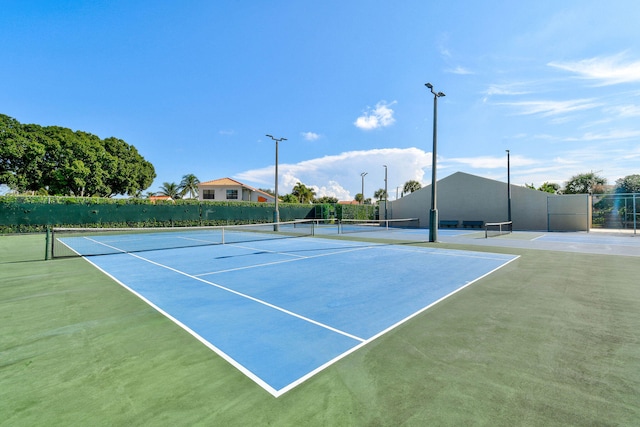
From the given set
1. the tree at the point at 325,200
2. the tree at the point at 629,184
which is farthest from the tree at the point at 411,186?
the tree at the point at 629,184

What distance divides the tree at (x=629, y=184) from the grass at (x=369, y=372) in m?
50.1

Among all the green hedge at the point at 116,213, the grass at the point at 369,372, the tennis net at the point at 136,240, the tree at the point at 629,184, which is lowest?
the grass at the point at 369,372

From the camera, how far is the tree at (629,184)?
40037 mm

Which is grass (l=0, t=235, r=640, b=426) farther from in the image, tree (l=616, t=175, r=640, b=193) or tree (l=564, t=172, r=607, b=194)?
tree (l=564, t=172, r=607, b=194)

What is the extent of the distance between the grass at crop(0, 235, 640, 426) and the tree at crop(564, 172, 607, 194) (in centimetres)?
6554

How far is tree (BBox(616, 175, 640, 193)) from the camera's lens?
40.0m

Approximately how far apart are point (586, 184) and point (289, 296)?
70.8 meters

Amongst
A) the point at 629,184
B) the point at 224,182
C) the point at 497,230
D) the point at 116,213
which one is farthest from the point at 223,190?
the point at 629,184

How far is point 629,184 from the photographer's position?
4100 cm

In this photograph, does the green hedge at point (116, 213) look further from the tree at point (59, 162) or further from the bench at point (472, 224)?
the bench at point (472, 224)

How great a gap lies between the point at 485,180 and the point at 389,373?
117 ft

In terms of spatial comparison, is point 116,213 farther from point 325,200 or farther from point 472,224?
point 325,200

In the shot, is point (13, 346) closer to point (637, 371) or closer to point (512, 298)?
point (637, 371)

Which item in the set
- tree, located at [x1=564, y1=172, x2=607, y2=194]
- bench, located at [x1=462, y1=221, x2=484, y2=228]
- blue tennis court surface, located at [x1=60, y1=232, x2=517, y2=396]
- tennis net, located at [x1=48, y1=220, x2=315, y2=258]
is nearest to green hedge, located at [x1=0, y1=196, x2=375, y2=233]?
tennis net, located at [x1=48, y1=220, x2=315, y2=258]
